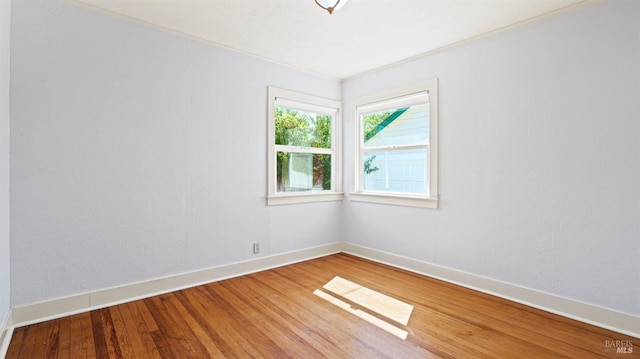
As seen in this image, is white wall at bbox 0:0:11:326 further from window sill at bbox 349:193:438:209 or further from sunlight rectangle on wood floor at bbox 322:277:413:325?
window sill at bbox 349:193:438:209

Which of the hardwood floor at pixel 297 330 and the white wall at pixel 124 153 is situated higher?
the white wall at pixel 124 153

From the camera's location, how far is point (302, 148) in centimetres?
416

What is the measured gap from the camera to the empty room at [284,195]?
2.27 metres

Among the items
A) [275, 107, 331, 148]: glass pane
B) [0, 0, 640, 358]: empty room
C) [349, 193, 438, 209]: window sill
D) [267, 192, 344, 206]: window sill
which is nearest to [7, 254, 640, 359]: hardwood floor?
[0, 0, 640, 358]: empty room

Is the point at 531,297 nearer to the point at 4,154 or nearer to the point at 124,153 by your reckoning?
the point at 124,153

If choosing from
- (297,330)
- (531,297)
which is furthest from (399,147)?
(297,330)

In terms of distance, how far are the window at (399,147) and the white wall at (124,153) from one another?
138 cm

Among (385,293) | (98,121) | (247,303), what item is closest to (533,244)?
(385,293)

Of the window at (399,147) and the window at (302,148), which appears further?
the window at (302,148)

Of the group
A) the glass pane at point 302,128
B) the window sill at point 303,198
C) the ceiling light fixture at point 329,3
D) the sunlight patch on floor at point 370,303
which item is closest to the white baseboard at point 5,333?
the sunlight patch on floor at point 370,303

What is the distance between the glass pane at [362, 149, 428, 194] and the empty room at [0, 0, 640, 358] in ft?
0.11

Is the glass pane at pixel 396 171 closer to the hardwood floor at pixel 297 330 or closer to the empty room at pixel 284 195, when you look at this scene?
the empty room at pixel 284 195

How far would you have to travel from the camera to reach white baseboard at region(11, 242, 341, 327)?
2387mm

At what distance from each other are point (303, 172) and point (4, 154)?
283 cm
